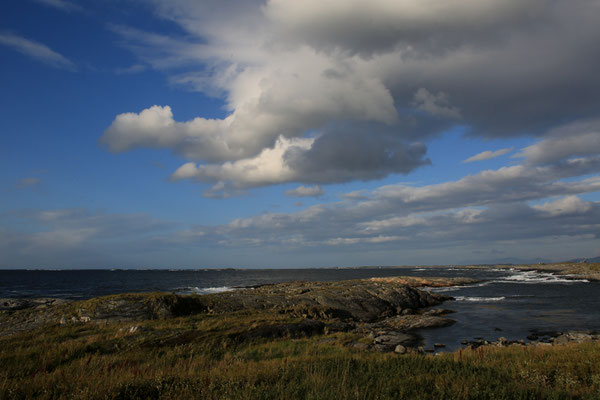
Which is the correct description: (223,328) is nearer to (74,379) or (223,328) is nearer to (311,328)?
(311,328)

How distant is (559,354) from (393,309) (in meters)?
28.3

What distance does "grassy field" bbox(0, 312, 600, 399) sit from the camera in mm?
8211

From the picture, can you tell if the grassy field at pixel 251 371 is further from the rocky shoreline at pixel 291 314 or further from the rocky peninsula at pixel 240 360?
the rocky shoreline at pixel 291 314

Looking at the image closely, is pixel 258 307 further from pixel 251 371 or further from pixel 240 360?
pixel 251 371

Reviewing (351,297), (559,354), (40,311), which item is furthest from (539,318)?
(40,311)

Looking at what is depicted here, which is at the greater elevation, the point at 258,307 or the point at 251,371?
the point at 251,371

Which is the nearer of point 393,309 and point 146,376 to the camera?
point 146,376

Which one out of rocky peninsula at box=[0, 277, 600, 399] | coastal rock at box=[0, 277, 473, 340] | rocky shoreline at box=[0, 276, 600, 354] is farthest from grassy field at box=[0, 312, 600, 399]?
coastal rock at box=[0, 277, 473, 340]

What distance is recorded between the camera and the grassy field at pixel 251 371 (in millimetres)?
8211

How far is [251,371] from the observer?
1023 cm

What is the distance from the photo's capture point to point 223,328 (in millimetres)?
20047

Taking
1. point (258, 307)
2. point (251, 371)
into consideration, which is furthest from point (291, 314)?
point (251, 371)

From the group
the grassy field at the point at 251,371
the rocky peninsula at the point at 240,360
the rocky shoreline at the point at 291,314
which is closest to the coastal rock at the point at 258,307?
the rocky shoreline at the point at 291,314

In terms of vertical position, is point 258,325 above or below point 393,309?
above
